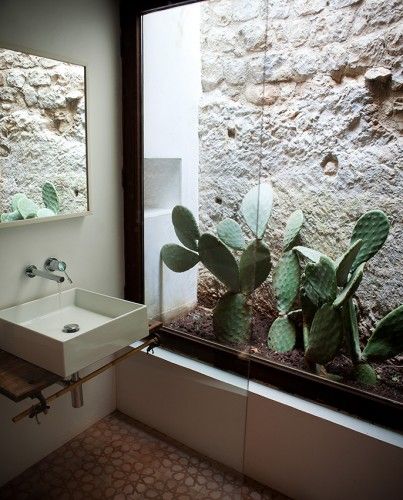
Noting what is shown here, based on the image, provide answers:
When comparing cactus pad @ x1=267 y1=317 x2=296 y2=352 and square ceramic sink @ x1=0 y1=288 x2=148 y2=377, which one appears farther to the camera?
cactus pad @ x1=267 y1=317 x2=296 y2=352

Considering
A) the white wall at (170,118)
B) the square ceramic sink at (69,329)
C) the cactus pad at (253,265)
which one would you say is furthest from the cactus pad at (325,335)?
the square ceramic sink at (69,329)

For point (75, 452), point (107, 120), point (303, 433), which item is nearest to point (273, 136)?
point (107, 120)

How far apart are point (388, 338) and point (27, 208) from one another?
5.05 ft

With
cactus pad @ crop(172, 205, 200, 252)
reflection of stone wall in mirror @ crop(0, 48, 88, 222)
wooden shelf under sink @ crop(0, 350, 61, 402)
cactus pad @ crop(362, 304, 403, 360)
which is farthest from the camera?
cactus pad @ crop(172, 205, 200, 252)

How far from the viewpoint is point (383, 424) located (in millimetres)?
1641

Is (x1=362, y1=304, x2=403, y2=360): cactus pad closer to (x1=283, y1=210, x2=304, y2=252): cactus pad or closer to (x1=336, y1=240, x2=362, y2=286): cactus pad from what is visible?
(x1=336, y1=240, x2=362, y2=286): cactus pad

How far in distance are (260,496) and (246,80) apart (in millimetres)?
1771

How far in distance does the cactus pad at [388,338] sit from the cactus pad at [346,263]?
221mm

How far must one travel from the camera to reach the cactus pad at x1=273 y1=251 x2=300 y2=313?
2.04 metres

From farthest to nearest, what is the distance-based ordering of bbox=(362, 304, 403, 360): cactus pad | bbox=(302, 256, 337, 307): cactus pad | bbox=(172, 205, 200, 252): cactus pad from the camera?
bbox=(172, 205, 200, 252): cactus pad, bbox=(302, 256, 337, 307): cactus pad, bbox=(362, 304, 403, 360): cactus pad

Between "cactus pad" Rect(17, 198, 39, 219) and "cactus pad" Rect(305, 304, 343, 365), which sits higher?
A: "cactus pad" Rect(17, 198, 39, 219)

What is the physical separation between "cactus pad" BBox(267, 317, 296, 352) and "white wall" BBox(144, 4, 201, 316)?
43cm

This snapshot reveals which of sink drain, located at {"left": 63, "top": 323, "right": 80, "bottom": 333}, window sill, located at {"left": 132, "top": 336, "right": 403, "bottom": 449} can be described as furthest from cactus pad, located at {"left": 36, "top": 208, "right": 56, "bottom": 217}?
window sill, located at {"left": 132, "top": 336, "right": 403, "bottom": 449}

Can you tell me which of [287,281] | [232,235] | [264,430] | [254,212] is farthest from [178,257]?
[264,430]
